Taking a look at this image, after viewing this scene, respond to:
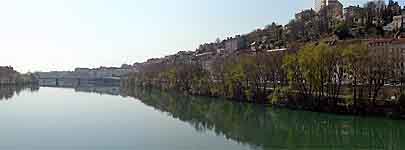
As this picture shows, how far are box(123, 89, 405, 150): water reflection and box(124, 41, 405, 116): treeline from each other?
1.26 metres

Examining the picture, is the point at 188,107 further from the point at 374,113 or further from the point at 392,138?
the point at 392,138

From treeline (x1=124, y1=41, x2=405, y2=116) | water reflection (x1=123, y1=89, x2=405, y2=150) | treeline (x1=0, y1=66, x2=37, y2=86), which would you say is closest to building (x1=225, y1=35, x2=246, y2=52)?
treeline (x1=0, y1=66, x2=37, y2=86)

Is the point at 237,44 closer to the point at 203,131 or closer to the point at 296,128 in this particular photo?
the point at 296,128

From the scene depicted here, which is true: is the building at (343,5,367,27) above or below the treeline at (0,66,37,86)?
above

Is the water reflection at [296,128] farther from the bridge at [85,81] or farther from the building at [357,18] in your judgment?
the bridge at [85,81]

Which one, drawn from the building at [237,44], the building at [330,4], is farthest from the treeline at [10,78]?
the building at [330,4]

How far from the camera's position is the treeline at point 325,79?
24.8m

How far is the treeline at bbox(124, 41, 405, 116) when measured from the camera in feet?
81.3

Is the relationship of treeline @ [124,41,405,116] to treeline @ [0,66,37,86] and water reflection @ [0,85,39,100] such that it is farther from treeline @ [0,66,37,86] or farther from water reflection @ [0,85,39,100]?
treeline @ [0,66,37,86]

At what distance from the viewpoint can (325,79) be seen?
2723cm

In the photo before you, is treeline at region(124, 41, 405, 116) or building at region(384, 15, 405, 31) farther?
building at region(384, 15, 405, 31)

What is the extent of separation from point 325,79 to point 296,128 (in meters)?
6.52

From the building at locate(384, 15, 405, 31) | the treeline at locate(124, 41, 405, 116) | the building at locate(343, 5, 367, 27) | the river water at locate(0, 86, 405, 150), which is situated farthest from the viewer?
the building at locate(343, 5, 367, 27)

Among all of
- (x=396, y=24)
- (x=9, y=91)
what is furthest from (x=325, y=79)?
(x=9, y=91)
